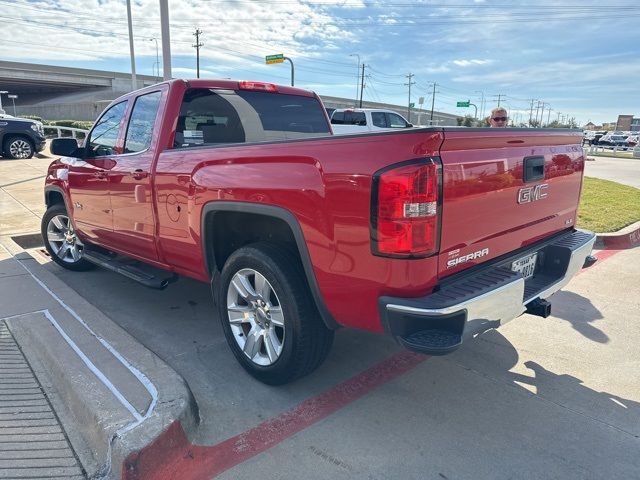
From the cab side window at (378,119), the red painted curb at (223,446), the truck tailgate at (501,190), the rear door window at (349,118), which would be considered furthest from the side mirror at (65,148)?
the cab side window at (378,119)

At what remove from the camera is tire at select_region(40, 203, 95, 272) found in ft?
17.9

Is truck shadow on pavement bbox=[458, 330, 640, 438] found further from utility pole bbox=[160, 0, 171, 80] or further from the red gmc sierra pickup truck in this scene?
utility pole bbox=[160, 0, 171, 80]

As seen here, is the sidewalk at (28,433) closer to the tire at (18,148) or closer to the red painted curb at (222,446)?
the red painted curb at (222,446)

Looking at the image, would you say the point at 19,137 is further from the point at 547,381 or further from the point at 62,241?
the point at 547,381

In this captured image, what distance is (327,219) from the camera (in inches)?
97.8

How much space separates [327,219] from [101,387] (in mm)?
1675

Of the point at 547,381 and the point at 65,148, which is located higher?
the point at 65,148

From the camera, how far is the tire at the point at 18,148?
1558cm

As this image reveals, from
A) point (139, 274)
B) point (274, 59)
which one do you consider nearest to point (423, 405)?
point (139, 274)

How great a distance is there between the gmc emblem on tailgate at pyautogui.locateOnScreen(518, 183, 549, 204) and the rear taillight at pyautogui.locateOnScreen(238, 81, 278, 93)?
2.46 m

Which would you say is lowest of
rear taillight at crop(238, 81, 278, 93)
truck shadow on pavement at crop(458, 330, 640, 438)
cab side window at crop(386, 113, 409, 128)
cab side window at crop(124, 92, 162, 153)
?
truck shadow on pavement at crop(458, 330, 640, 438)

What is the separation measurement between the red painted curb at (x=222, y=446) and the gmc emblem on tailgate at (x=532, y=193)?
1507 millimetres

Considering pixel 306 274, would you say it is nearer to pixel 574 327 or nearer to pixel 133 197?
pixel 133 197

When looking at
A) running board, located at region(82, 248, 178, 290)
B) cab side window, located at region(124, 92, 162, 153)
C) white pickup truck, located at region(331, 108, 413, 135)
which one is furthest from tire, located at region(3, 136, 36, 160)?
cab side window, located at region(124, 92, 162, 153)
